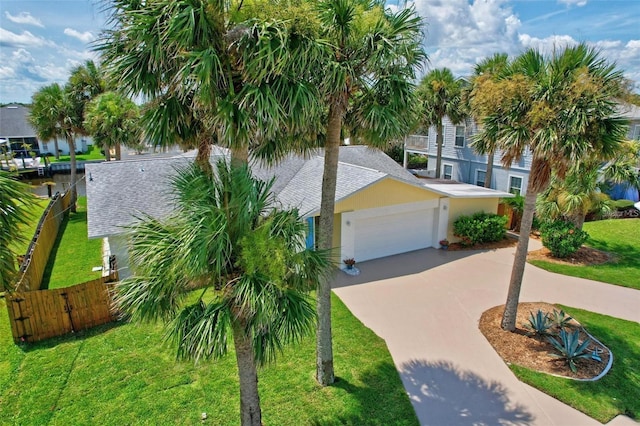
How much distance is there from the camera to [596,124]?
8.38m

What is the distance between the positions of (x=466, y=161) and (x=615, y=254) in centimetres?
1303

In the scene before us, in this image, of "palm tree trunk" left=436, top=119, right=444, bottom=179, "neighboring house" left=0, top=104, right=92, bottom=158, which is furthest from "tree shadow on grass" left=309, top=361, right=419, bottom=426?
"neighboring house" left=0, top=104, right=92, bottom=158

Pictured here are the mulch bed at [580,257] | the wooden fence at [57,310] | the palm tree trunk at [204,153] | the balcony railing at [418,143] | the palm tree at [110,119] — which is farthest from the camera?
the balcony railing at [418,143]

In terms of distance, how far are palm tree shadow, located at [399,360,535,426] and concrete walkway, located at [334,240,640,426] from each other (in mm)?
19

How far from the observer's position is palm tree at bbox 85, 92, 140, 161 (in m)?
20.5

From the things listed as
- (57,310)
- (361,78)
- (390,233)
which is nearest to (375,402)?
(361,78)

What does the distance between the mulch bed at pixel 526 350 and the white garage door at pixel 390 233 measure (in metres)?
5.44

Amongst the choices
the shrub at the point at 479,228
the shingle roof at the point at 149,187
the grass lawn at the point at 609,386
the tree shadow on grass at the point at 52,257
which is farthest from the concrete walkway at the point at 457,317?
the tree shadow on grass at the point at 52,257

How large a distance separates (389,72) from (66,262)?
50.3ft

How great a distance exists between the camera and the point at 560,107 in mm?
8500

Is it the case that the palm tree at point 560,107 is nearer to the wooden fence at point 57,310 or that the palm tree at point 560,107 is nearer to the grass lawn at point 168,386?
the grass lawn at point 168,386

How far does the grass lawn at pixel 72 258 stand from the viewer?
546 inches

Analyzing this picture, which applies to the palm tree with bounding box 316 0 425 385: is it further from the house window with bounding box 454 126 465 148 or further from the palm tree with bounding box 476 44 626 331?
the house window with bounding box 454 126 465 148

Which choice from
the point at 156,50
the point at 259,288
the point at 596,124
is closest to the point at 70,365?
the point at 259,288
